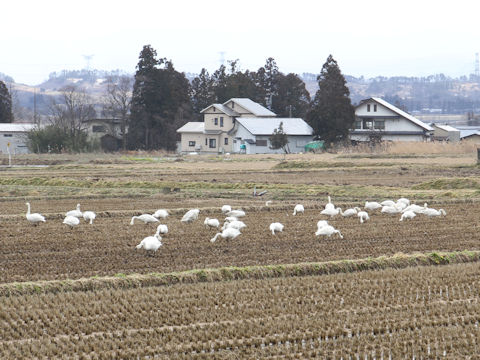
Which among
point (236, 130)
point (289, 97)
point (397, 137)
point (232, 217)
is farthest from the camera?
point (289, 97)

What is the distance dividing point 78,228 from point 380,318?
10.2 m

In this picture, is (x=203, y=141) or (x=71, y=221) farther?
(x=203, y=141)

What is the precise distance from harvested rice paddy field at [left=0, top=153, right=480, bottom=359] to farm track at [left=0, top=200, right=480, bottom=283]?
0.12 ft

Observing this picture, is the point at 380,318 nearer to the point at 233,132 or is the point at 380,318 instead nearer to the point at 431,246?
the point at 431,246

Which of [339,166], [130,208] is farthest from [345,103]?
[130,208]

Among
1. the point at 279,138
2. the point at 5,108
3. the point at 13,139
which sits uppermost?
the point at 5,108

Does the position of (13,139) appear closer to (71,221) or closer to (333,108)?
(333,108)

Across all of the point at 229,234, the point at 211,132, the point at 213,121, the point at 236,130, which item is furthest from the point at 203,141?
the point at 229,234

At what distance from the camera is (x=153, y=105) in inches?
3054

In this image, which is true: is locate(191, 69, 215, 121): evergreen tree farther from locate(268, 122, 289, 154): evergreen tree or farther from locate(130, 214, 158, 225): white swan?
locate(130, 214, 158, 225): white swan

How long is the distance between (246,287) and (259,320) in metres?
2.08

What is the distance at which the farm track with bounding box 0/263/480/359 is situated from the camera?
8844 millimetres

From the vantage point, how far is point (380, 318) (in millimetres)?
10141

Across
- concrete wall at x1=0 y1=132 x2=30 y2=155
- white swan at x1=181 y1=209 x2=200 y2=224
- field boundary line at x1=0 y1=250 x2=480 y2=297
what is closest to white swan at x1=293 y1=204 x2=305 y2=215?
white swan at x1=181 y1=209 x2=200 y2=224
